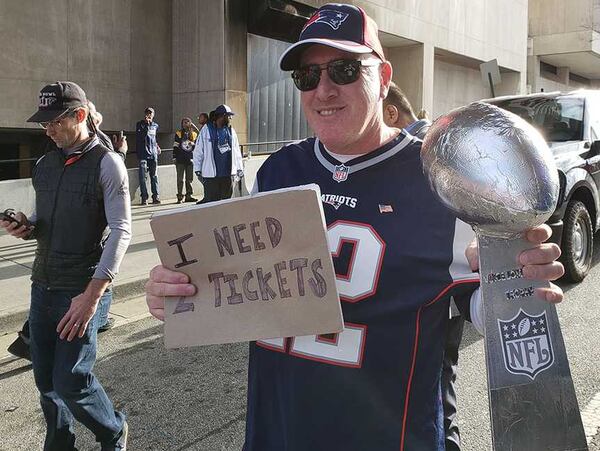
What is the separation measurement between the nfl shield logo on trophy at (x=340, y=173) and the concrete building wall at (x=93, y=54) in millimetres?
13948

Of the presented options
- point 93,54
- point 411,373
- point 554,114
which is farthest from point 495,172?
point 93,54

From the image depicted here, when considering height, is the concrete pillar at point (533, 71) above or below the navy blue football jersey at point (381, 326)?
above

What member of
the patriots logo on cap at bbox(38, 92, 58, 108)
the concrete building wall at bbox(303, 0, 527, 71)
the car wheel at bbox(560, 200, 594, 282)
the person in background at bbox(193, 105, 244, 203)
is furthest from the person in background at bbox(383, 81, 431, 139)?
the concrete building wall at bbox(303, 0, 527, 71)

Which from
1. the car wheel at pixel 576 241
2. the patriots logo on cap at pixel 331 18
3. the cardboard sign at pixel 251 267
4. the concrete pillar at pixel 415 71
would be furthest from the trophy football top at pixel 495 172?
the concrete pillar at pixel 415 71

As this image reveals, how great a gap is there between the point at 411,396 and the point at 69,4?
50.5 ft

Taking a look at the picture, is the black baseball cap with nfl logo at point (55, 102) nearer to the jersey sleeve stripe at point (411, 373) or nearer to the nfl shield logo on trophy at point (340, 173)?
the nfl shield logo on trophy at point (340, 173)

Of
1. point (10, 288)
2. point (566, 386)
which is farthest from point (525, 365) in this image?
point (10, 288)

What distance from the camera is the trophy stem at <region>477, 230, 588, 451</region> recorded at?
3.46ft

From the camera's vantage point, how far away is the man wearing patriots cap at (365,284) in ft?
5.07

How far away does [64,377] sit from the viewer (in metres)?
2.72

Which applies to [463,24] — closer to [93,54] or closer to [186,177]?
[93,54]

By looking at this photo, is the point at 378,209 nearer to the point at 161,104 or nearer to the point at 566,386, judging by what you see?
the point at 566,386

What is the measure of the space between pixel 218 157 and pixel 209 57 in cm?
874

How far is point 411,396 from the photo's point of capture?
1.57m
